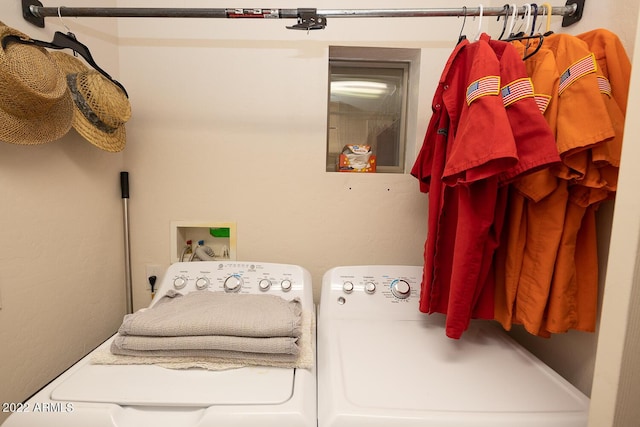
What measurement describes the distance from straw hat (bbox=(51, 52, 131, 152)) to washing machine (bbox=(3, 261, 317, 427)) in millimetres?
664

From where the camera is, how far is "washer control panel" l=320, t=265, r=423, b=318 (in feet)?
3.22

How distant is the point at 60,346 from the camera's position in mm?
940

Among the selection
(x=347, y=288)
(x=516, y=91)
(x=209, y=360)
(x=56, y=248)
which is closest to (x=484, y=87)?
(x=516, y=91)

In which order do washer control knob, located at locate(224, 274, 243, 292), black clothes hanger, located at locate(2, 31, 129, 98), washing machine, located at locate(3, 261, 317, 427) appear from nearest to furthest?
washing machine, located at locate(3, 261, 317, 427), black clothes hanger, located at locate(2, 31, 129, 98), washer control knob, located at locate(224, 274, 243, 292)

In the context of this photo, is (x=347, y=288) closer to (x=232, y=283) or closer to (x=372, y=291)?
(x=372, y=291)

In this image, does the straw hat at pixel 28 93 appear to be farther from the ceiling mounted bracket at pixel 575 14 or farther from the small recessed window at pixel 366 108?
the ceiling mounted bracket at pixel 575 14

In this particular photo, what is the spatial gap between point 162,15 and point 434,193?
94 cm

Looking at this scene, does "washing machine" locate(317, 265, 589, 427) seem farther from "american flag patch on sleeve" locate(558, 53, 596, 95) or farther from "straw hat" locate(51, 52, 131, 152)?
"straw hat" locate(51, 52, 131, 152)

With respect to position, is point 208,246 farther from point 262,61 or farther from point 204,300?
point 262,61

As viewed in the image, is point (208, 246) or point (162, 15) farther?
point (208, 246)

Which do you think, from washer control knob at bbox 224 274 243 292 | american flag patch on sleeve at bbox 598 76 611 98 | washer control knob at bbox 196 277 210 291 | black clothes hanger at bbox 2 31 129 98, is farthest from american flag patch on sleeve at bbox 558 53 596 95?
black clothes hanger at bbox 2 31 129 98

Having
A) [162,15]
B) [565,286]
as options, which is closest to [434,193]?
[565,286]

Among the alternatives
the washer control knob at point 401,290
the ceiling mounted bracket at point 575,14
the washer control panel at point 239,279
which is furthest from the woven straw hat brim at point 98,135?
the ceiling mounted bracket at point 575,14

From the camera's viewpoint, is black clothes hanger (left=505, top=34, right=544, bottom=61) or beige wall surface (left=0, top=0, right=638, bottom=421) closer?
black clothes hanger (left=505, top=34, right=544, bottom=61)
